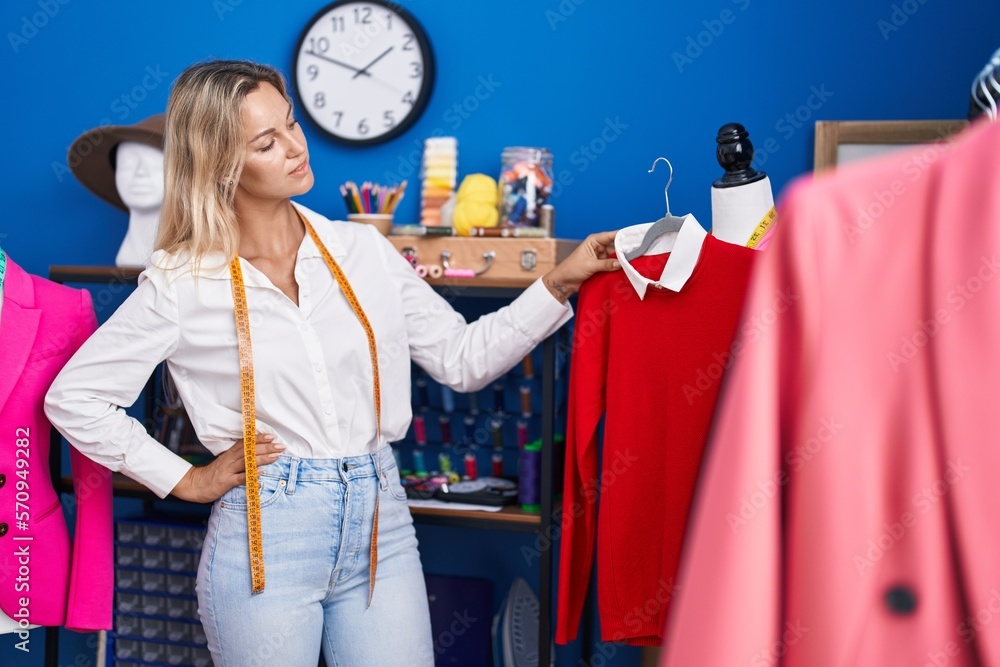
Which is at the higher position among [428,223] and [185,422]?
[428,223]

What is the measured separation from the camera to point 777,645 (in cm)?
78

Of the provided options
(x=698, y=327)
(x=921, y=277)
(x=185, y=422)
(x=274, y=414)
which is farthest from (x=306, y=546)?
(x=921, y=277)

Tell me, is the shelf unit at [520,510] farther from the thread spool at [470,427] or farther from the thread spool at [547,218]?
the thread spool at [470,427]

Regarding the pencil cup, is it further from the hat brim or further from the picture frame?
the picture frame

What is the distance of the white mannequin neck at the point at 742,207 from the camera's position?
5.69 ft

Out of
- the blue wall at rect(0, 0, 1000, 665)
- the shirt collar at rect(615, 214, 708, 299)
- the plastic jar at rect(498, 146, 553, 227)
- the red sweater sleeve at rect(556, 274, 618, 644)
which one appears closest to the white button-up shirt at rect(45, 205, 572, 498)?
the red sweater sleeve at rect(556, 274, 618, 644)

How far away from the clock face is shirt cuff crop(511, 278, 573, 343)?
932mm

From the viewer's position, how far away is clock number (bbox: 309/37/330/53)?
278 cm

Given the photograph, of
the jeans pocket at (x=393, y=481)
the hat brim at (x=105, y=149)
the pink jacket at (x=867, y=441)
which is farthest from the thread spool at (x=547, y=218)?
the pink jacket at (x=867, y=441)

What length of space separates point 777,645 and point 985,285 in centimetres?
34

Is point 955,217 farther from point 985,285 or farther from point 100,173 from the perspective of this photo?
point 100,173

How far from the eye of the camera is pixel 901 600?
759 millimetres

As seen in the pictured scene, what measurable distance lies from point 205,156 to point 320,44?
3.48 feet

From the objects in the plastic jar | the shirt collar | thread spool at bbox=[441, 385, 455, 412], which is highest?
the plastic jar
